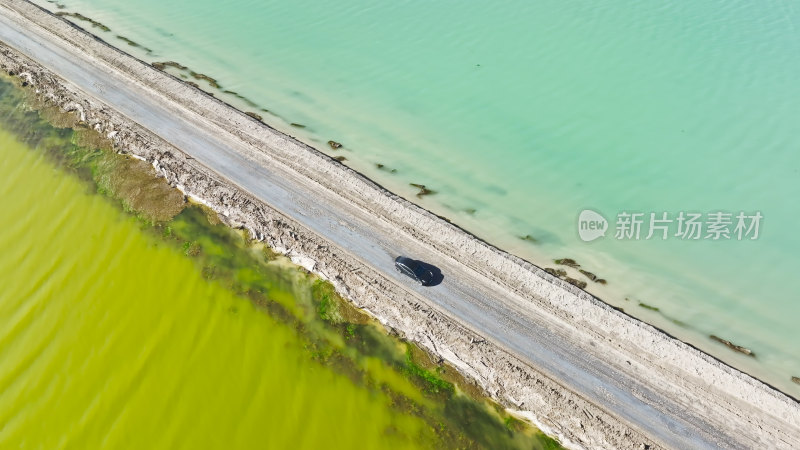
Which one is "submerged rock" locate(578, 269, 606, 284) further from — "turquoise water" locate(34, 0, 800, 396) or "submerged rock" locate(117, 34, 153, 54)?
"submerged rock" locate(117, 34, 153, 54)

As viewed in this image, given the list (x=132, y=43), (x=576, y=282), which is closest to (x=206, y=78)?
(x=132, y=43)

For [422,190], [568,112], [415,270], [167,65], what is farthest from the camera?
[167,65]

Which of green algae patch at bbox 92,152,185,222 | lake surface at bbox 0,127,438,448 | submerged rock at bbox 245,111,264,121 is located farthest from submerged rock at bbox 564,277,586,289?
submerged rock at bbox 245,111,264,121

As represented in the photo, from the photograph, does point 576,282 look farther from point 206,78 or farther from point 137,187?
point 206,78

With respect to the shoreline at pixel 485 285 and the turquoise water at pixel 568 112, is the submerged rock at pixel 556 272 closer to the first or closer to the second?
the shoreline at pixel 485 285

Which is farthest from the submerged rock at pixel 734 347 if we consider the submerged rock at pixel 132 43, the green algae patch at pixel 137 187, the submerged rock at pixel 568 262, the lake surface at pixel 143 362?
the submerged rock at pixel 132 43

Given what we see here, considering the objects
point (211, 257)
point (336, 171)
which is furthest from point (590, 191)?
point (211, 257)

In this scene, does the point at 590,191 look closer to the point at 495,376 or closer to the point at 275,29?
the point at 495,376
